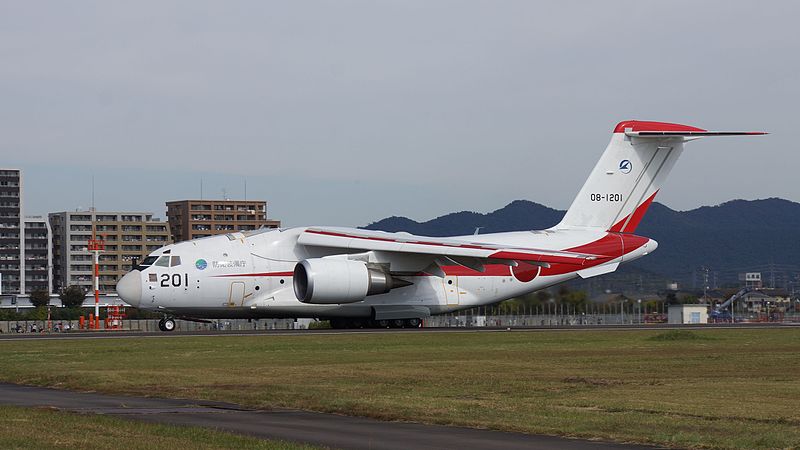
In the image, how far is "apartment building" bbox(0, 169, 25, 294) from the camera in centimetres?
17138

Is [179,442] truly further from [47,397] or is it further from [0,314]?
[0,314]

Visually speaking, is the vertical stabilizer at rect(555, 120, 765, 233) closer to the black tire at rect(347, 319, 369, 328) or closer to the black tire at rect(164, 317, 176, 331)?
the black tire at rect(347, 319, 369, 328)

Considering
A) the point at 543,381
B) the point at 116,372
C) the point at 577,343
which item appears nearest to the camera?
the point at 543,381

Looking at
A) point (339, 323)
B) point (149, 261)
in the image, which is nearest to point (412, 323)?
point (339, 323)

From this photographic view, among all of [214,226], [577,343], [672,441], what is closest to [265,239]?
[577,343]

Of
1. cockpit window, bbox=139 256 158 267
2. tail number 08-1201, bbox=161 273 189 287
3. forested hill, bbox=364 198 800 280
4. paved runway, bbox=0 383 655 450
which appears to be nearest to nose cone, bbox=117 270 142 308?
cockpit window, bbox=139 256 158 267

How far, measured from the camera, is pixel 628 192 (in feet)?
171

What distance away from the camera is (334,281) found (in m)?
44.2

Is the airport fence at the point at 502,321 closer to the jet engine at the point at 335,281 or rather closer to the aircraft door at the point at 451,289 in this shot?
the aircraft door at the point at 451,289

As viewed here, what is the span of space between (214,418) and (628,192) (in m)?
37.4

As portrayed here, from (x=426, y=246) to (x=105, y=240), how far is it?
14647 centimetres

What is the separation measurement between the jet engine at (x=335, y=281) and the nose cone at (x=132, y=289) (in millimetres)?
5637

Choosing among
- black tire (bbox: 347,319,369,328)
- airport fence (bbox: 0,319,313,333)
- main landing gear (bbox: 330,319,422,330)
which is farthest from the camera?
airport fence (bbox: 0,319,313,333)

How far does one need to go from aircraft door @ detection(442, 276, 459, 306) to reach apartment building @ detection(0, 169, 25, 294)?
12909cm
